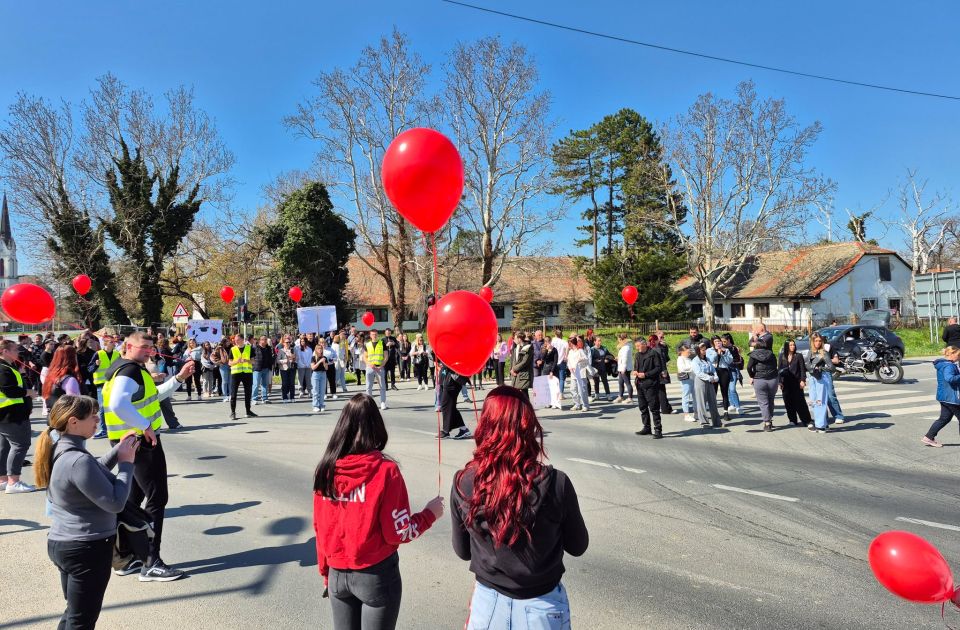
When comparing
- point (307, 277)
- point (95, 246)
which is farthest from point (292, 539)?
point (95, 246)

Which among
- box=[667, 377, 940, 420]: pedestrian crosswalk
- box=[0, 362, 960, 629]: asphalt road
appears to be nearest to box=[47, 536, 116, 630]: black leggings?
box=[0, 362, 960, 629]: asphalt road

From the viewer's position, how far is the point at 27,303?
11094 mm

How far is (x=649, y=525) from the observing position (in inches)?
244

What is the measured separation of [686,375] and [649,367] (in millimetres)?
1904

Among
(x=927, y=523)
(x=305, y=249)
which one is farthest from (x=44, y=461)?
(x=305, y=249)

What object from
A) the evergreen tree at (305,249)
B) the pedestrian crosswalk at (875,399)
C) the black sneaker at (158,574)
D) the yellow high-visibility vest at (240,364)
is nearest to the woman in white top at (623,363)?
the pedestrian crosswalk at (875,399)

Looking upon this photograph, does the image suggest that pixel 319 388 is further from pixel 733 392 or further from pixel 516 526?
pixel 516 526

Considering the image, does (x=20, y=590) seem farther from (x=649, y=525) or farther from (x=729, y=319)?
(x=729, y=319)

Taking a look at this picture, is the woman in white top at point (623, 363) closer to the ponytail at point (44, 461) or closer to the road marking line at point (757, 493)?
the road marking line at point (757, 493)

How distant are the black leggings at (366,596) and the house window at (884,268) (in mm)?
53479

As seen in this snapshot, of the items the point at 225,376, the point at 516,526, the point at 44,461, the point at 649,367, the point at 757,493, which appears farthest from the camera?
the point at 225,376

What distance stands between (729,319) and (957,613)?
4958 cm

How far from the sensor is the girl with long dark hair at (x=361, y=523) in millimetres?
2863

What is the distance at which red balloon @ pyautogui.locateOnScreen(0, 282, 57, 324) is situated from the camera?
1105 centimetres
